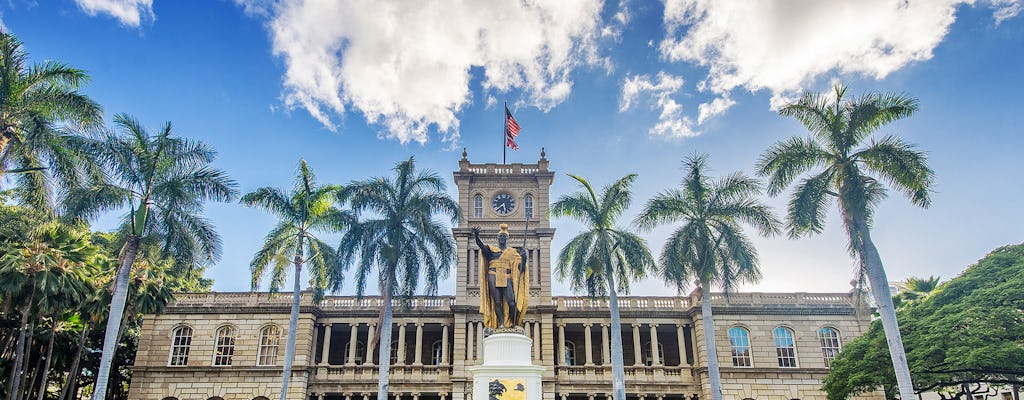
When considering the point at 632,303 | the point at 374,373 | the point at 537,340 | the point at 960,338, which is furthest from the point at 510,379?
the point at 632,303

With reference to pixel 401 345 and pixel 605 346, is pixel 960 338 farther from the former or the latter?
pixel 401 345

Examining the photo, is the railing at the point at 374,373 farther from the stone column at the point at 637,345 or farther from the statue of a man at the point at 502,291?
the statue of a man at the point at 502,291

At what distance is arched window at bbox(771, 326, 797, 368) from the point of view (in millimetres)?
32000

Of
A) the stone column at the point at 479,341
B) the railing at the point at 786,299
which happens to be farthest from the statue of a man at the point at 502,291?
the railing at the point at 786,299

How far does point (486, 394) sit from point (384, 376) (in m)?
11.5

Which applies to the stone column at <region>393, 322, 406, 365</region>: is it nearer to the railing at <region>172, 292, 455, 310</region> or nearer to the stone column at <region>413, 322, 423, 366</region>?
the stone column at <region>413, 322, 423, 366</region>

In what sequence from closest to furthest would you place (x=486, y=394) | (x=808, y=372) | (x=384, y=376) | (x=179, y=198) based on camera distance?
(x=486, y=394) < (x=179, y=198) < (x=384, y=376) < (x=808, y=372)

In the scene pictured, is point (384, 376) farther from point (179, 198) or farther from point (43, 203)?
point (43, 203)

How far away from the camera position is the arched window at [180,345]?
3197cm

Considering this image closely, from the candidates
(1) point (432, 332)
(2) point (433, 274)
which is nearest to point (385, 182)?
(2) point (433, 274)

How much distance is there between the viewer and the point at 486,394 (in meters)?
12.5

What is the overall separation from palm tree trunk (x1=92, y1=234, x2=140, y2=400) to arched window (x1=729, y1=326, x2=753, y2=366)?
Result: 26.3 metres

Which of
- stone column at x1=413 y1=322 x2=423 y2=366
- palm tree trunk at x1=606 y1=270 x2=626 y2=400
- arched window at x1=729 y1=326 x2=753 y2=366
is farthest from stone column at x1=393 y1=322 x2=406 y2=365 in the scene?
arched window at x1=729 y1=326 x2=753 y2=366

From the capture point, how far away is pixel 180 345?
1270 inches
